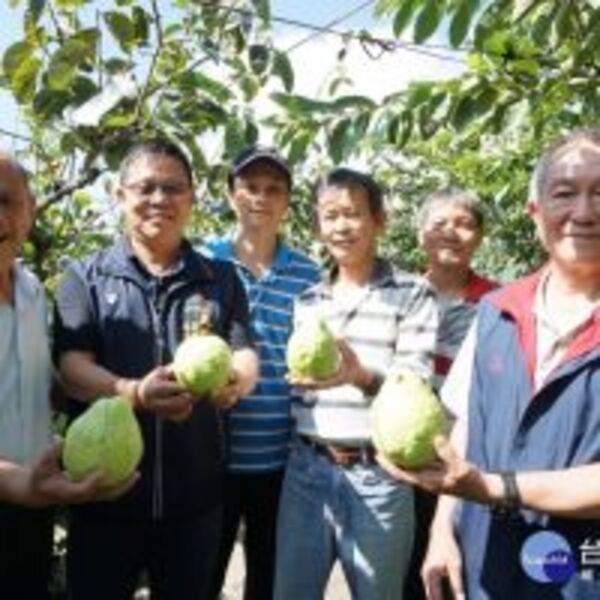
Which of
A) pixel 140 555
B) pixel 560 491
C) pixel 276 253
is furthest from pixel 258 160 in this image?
pixel 560 491

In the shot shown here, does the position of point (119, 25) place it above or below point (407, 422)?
above

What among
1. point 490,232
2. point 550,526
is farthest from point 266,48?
point 490,232

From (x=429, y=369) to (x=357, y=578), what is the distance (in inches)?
22.4

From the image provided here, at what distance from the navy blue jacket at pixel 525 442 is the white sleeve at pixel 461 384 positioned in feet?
0.41

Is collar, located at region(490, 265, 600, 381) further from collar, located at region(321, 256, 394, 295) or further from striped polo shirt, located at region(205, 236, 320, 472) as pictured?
striped polo shirt, located at region(205, 236, 320, 472)

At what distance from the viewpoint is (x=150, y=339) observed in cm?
253

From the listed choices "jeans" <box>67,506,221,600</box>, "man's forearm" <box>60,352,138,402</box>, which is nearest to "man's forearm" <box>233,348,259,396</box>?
"man's forearm" <box>60,352,138,402</box>

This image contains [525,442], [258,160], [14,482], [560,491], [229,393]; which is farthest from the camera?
[258,160]

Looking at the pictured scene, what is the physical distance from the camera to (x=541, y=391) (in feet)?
6.35

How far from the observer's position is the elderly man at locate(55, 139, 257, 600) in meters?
2.51

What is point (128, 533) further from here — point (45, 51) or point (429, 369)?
point (45, 51)

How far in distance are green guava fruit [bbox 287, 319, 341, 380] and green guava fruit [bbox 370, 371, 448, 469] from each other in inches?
15.4

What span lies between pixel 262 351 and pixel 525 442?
3.58ft

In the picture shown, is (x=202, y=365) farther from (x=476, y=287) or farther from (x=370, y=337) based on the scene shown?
(x=476, y=287)
